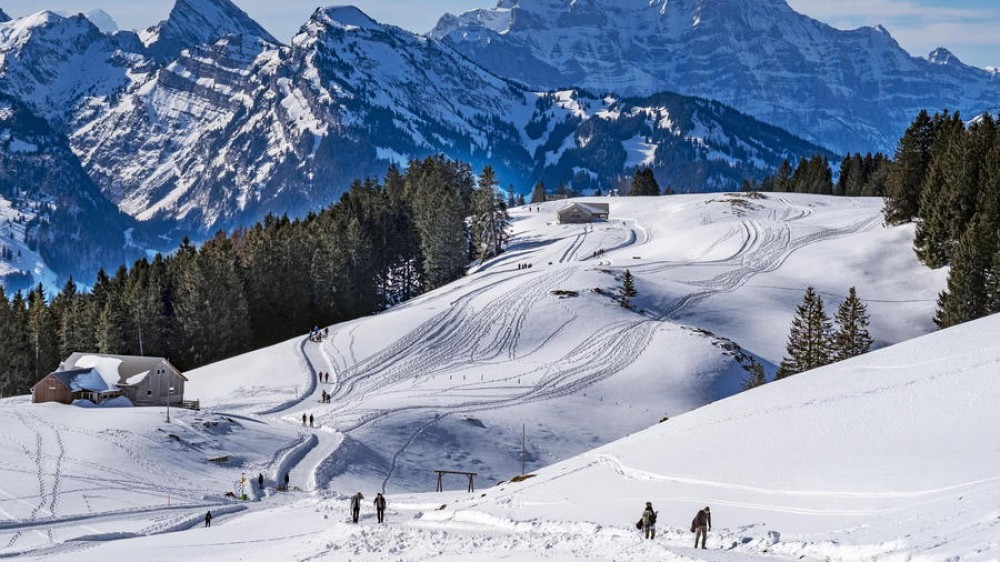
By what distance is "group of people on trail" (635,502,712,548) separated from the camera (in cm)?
2860

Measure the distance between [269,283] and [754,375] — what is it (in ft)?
196

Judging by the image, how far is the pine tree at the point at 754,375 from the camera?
75.6 metres

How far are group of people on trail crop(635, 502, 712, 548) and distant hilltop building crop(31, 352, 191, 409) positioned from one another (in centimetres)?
5265

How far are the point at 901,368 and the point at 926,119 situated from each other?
7422cm

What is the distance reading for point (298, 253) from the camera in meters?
119

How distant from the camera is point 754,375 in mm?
81688

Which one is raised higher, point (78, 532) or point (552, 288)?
point (552, 288)

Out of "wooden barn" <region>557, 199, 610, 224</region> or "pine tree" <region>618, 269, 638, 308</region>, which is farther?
"wooden barn" <region>557, 199, 610, 224</region>

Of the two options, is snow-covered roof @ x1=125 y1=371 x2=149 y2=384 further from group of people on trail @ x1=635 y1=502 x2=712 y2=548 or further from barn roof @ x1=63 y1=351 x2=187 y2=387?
group of people on trail @ x1=635 y1=502 x2=712 y2=548

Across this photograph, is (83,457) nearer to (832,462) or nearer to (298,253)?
(832,462)

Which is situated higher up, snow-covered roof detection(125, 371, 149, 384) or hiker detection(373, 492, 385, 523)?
snow-covered roof detection(125, 371, 149, 384)

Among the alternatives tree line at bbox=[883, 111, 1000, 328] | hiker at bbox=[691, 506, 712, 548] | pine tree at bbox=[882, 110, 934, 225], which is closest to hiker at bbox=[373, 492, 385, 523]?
hiker at bbox=[691, 506, 712, 548]

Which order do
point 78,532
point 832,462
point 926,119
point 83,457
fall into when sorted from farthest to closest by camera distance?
point 926,119, point 83,457, point 78,532, point 832,462

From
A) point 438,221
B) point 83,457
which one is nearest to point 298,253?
point 438,221
